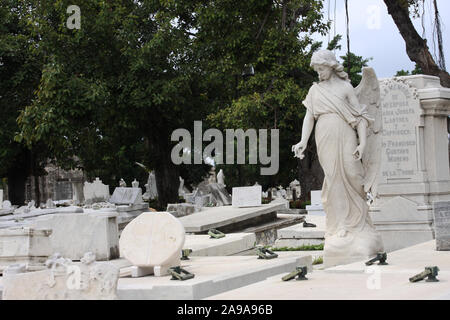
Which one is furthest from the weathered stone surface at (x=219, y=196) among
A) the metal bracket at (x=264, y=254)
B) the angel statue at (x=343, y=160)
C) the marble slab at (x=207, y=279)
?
the angel statue at (x=343, y=160)

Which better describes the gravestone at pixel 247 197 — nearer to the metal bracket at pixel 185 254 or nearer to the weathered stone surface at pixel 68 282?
the metal bracket at pixel 185 254

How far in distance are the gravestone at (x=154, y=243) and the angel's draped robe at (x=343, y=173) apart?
2242mm

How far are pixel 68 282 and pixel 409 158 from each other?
8459mm

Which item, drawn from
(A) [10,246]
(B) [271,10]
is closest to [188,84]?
(B) [271,10]

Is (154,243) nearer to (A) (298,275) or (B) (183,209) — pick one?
(A) (298,275)

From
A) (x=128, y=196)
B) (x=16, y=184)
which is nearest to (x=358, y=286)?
(x=128, y=196)

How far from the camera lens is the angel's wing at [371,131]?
957 centimetres

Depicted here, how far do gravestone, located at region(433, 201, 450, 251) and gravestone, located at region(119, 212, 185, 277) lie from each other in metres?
3.67

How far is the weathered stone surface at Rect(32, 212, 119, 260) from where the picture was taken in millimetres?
10344

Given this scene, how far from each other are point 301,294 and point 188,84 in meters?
19.7

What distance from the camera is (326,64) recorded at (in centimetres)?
959

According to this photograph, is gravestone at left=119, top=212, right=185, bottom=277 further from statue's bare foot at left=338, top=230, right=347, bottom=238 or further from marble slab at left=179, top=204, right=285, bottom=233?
marble slab at left=179, top=204, right=285, bottom=233

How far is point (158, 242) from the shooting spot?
852 centimetres
